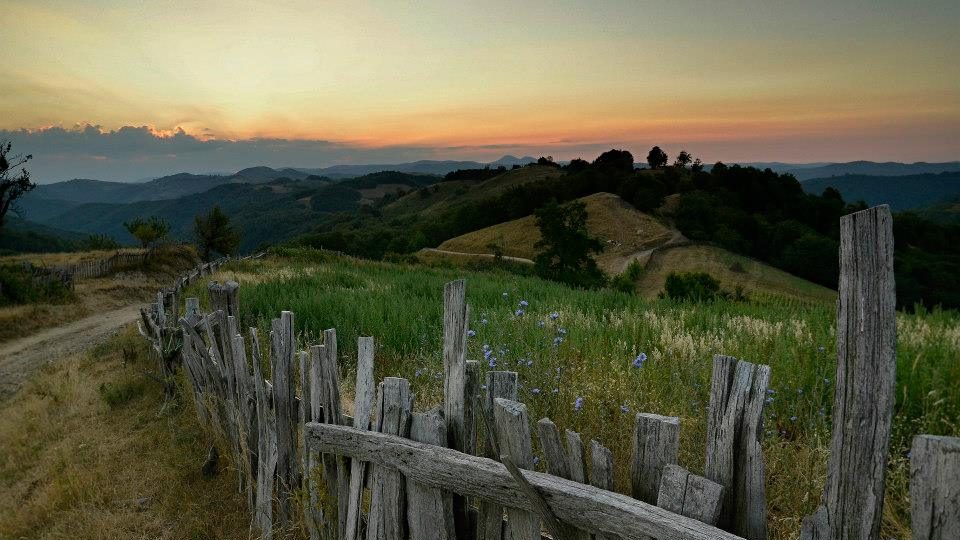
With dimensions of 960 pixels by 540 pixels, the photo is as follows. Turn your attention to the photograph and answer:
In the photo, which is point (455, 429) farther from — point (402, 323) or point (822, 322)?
point (822, 322)

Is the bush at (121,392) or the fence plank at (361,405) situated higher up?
the fence plank at (361,405)

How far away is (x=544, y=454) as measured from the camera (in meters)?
2.35

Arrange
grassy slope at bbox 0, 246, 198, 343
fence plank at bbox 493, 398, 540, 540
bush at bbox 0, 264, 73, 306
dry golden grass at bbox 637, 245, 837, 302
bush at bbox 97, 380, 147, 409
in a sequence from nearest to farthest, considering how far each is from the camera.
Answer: fence plank at bbox 493, 398, 540, 540, bush at bbox 97, 380, 147, 409, grassy slope at bbox 0, 246, 198, 343, bush at bbox 0, 264, 73, 306, dry golden grass at bbox 637, 245, 837, 302

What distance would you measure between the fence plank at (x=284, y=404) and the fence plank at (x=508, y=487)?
2.35ft

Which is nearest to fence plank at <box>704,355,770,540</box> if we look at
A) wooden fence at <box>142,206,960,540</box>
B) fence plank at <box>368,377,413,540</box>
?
wooden fence at <box>142,206,960,540</box>

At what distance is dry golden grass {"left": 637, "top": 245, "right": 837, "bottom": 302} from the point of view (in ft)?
154

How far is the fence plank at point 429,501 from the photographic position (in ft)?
9.35

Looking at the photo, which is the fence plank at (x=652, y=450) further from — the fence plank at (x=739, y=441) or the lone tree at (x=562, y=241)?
the lone tree at (x=562, y=241)

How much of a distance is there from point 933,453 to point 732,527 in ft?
2.62

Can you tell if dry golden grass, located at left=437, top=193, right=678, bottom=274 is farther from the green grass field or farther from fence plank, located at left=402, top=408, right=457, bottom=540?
fence plank, located at left=402, top=408, right=457, bottom=540

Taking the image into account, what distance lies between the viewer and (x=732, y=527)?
2.02 metres

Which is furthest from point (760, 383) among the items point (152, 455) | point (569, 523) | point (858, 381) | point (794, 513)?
point (152, 455)

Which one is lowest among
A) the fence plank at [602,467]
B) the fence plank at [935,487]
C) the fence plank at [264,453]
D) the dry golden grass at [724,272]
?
the dry golden grass at [724,272]

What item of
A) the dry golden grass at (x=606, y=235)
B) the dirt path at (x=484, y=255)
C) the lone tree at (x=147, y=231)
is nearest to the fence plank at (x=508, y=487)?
the lone tree at (x=147, y=231)
